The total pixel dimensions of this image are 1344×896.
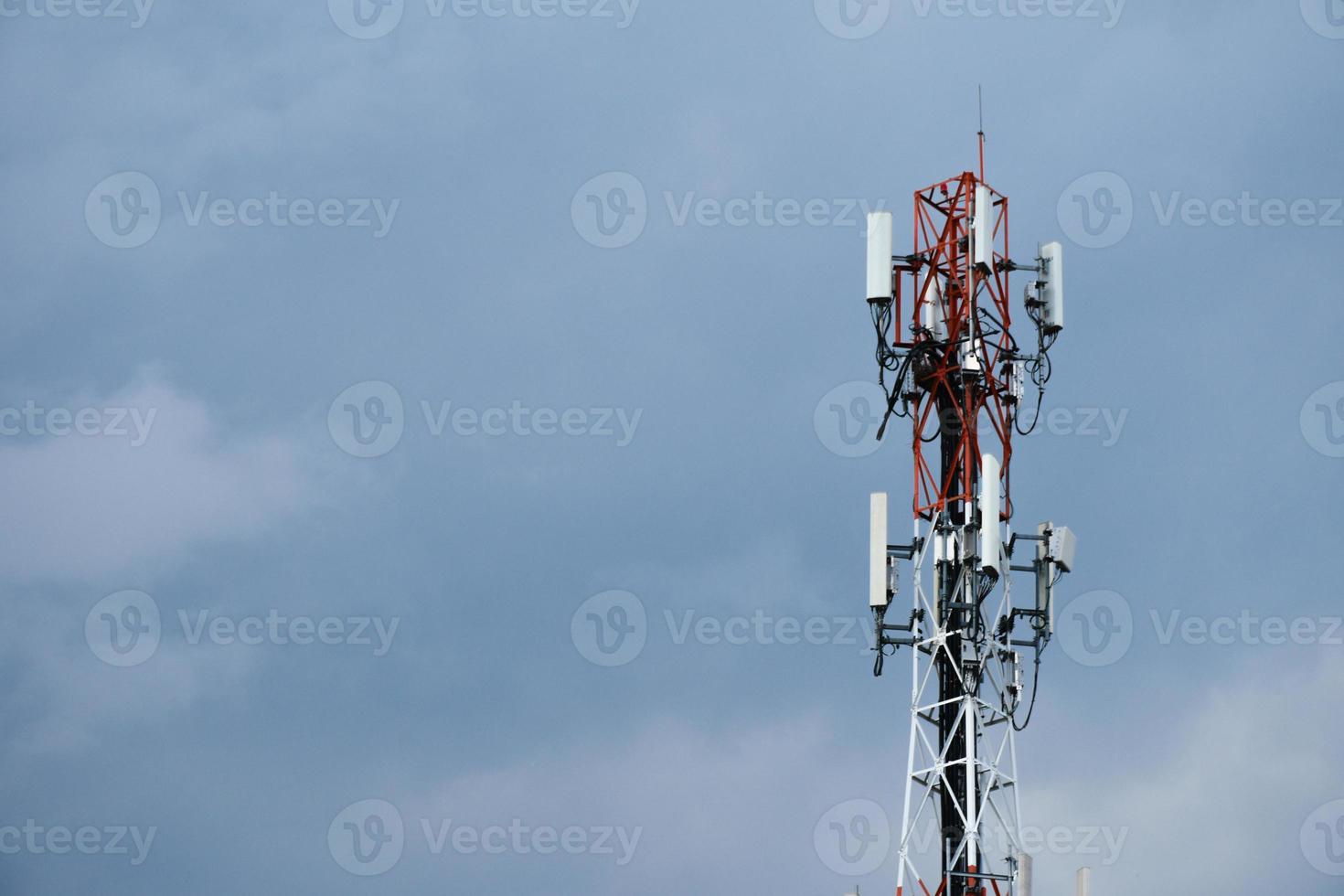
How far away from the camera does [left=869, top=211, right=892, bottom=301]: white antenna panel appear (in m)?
79.1

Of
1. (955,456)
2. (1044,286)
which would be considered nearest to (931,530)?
(955,456)

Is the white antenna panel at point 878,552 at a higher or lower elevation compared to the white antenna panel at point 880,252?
lower

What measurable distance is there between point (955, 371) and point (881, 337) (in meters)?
2.42

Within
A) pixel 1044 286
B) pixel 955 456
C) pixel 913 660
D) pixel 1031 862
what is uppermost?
pixel 1044 286

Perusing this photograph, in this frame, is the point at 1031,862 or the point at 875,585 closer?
the point at 1031,862

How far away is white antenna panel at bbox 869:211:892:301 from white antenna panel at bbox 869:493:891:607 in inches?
236

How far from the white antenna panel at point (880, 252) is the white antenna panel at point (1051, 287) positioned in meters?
4.83

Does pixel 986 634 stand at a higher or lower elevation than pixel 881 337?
lower

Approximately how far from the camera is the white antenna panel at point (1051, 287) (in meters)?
80.3

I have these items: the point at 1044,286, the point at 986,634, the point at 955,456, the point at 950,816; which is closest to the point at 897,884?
the point at 950,816

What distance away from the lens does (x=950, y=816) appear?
252 ft

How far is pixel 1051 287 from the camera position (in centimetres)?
8056

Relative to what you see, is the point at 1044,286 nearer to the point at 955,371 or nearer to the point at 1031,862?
the point at 955,371

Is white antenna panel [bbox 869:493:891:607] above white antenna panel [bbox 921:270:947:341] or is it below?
below
